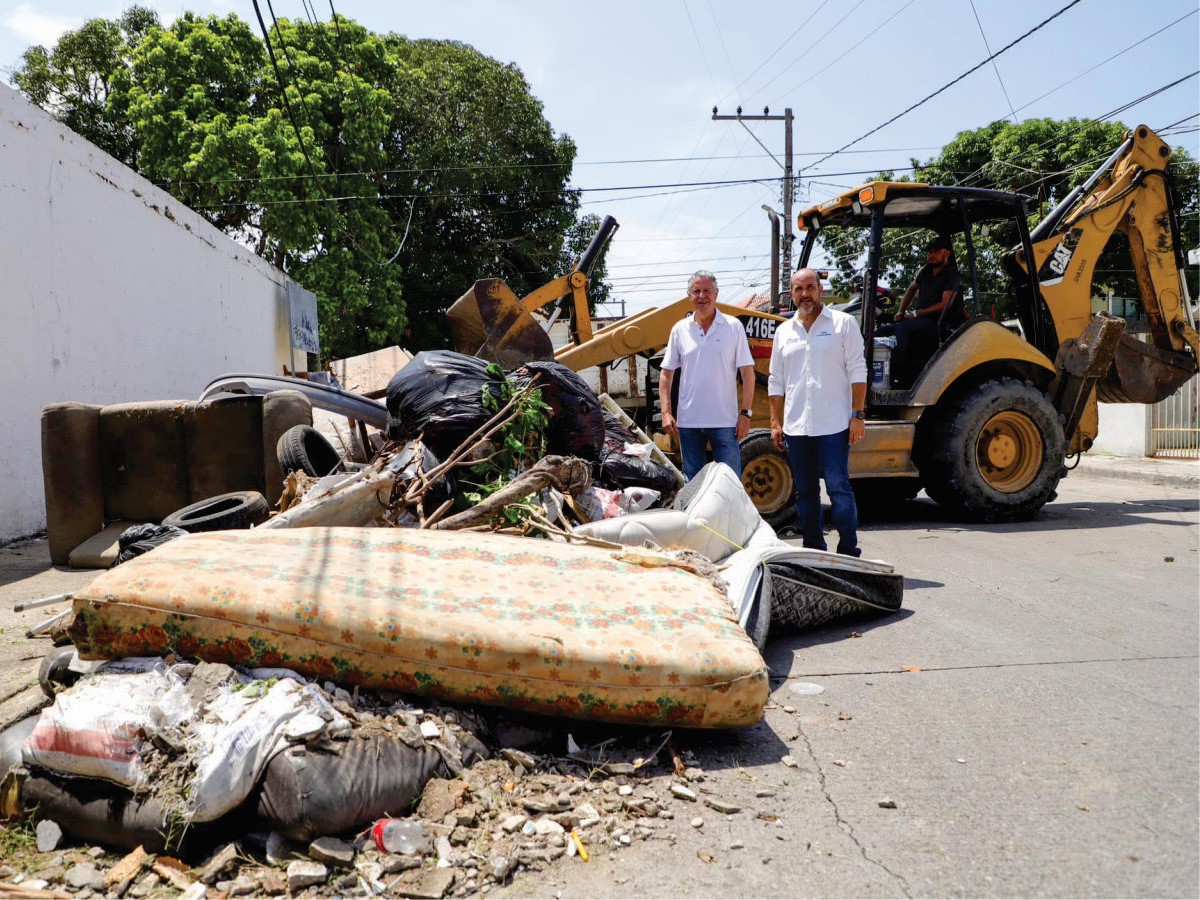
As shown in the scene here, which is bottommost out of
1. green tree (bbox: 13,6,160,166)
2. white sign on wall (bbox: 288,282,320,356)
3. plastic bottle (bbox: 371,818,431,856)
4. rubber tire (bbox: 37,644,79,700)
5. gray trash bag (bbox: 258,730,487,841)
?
A: plastic bottle (bbox: 371,818,431,856)

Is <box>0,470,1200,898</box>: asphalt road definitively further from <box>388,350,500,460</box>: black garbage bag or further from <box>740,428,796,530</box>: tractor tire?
<box>740,428,796,530</box>: tractor tire

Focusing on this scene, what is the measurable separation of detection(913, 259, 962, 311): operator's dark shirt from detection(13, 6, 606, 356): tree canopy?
48.2 feet

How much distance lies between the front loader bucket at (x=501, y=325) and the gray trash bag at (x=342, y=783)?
5.27m

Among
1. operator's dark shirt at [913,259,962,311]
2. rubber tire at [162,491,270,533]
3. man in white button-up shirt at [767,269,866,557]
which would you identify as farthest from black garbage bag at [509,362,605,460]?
operator's dark shirt at [913,259,962,311]

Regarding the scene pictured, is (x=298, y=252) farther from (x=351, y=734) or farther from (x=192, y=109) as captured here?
(x=351, y=734)

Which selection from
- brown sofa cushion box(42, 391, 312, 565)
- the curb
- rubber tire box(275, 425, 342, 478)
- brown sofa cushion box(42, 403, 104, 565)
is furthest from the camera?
the curb

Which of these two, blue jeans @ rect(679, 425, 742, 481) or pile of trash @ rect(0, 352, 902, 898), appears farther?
blue jeans @ rect(679, 425, 742, 481)

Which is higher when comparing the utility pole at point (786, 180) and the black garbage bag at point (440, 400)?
the utility pole at point (786, 180)

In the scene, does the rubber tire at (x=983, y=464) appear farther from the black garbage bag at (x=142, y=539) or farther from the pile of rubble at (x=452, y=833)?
the black garbage bag at (x=142, y=539)

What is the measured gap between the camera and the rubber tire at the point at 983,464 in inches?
277

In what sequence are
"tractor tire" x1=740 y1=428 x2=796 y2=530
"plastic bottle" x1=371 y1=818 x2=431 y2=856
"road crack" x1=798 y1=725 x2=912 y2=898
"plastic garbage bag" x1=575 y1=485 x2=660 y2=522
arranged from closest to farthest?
1. "road crack" x1=798 y1=725 x2=912 y2=898
2. "plastic bottle" x1=371 y1=818 x2=431 y2=856
3. "plastic garbage bag" x1=575 y1=485 x2=660 y2=522
4. "tractor tire" x1=740 y1=428 x2=796 y2=530

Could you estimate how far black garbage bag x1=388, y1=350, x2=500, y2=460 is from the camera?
4.75 m

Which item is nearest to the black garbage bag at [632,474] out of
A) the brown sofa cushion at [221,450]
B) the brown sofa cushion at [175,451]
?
the brown sofa cushion at [175,451]

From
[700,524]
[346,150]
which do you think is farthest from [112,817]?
[346,150]
